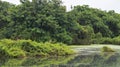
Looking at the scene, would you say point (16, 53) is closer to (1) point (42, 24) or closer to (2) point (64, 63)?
(2) point (64, 63)

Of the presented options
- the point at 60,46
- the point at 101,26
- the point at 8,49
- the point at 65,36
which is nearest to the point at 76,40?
the point at 65,36

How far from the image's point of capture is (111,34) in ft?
214

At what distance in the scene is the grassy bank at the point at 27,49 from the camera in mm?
30734

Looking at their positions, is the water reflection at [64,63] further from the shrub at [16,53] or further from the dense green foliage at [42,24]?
the dense green foliage at [42,24]

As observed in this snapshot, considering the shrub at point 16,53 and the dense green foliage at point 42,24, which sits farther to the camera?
the dense green foliage at point 42,24

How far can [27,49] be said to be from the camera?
32.0 metres

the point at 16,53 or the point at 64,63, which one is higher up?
the point at 64,63

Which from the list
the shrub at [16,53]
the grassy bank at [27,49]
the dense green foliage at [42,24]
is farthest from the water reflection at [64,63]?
the dense green foliage at [42,24]

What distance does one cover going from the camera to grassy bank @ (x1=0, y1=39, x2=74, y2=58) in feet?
101

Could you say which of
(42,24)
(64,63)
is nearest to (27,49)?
(64,63)

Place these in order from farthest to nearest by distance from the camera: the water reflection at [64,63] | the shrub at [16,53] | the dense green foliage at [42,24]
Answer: the dense green foliage at [42,24] → the shrub at [16,53] → the water reflection at [64,63]

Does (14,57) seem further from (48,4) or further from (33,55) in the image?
(48,4)

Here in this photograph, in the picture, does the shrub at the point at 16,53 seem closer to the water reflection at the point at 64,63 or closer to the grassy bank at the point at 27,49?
the grassy bank at the point at 27,49

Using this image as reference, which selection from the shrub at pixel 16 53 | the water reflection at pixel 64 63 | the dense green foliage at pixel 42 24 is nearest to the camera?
the water reflection at pixel 64 63
